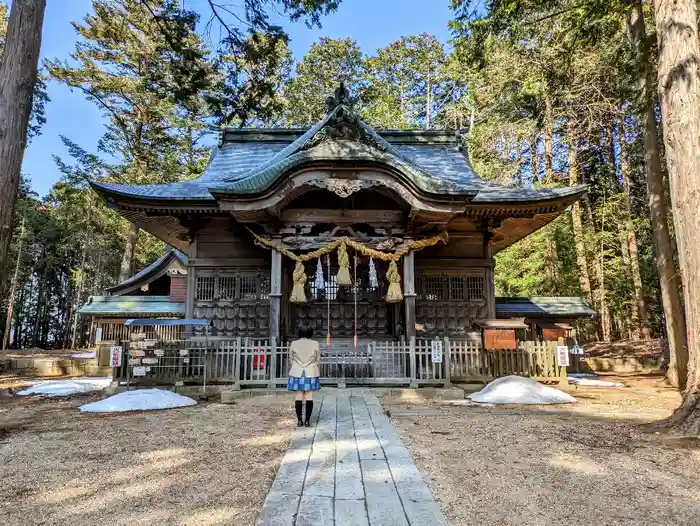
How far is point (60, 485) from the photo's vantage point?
3826mm

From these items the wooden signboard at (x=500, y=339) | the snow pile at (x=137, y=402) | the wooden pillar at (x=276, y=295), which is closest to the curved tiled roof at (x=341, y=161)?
the wooden pillar at (x=276, y=295)

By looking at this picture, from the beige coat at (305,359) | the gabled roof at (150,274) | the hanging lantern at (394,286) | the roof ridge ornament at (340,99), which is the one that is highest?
the roof ridge ornament at (340,99)

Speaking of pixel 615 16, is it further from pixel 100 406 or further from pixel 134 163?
pixel 134 163

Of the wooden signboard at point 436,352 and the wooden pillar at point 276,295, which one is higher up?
the wooden pillar at point 276,295

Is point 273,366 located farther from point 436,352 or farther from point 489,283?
point 489,283

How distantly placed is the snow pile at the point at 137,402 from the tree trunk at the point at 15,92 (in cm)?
320

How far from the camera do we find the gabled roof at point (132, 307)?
17.0 metres

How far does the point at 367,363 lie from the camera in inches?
379

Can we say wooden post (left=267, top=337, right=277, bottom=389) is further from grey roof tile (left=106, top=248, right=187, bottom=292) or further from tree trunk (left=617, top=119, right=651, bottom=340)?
tree trunk (left=617, top=119, right=651, bottom=340)

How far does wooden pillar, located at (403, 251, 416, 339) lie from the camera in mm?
10370

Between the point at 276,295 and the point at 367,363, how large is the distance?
2731mm

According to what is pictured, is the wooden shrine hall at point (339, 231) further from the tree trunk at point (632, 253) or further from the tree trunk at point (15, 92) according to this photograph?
the tree trunk at point (632, 253)

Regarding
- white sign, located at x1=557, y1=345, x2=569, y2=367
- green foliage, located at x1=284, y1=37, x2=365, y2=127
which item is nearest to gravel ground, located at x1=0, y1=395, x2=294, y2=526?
white sign, located at x1=557, y1=345, x2=569, y2=367

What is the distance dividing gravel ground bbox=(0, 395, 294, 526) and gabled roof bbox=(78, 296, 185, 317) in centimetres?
984
